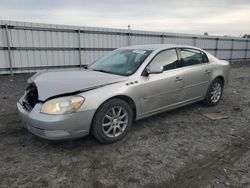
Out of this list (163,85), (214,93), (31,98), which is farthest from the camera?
(214,93)

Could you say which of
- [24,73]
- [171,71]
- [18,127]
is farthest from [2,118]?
[24,73]

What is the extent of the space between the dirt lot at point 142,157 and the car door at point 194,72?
63 centimetres

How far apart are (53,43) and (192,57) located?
6693mm

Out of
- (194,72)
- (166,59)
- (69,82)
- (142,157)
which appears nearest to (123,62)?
(166,59)

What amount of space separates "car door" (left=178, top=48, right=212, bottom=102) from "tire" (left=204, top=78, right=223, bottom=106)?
204mm

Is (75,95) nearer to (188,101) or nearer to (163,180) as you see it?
(163,180)

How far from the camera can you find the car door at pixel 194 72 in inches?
176

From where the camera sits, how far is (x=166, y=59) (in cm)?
421

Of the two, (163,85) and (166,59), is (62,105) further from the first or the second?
(166,59)

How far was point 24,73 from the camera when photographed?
908 centimetres

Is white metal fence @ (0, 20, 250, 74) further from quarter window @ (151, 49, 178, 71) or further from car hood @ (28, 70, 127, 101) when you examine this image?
quarter window @ (151, 49, 178, 71)

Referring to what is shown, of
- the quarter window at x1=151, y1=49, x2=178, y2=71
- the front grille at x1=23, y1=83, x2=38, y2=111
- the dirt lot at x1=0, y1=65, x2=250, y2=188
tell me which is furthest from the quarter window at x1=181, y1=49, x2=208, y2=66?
the front grille at x1=23, y1=83, x2=38, y2=111

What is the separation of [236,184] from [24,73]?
28.7 feet

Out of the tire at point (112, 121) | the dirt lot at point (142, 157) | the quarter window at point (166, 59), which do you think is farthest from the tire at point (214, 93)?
the tire at point (112, 121)
